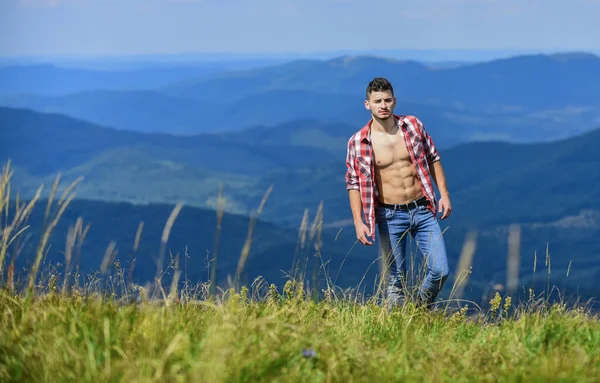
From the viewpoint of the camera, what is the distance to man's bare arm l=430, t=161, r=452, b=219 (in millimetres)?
5816

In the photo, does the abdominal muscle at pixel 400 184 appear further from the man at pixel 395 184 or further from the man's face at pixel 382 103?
the man's face at pixel 382 103

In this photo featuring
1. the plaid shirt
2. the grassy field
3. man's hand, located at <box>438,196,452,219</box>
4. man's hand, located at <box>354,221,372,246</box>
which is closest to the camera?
the grassy field

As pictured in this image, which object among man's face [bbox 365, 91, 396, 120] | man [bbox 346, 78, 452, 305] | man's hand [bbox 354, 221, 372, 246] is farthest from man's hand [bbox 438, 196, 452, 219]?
man's face [bbox 365, 91, 396, 120]

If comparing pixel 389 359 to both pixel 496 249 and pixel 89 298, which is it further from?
pixel 496 249

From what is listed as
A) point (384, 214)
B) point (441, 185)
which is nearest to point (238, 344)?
point (384, 214)

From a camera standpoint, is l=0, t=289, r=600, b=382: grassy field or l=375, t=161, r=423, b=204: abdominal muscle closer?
l=0, t=289, r=600, b=382: grassy field

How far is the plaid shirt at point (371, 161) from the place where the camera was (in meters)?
5.86

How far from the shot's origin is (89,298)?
13.6 ft

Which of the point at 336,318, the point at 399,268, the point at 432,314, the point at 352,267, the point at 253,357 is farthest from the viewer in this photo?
the point at 352,267

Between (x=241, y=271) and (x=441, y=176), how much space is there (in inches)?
93.3

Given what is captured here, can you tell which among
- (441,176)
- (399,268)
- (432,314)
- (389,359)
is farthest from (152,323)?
(441,176)

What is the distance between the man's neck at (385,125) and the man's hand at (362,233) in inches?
28.8

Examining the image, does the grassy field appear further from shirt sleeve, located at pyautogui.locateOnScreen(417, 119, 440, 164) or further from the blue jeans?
shirt sleeve, located at pyautogui.locateOnScreen(417, 119, 440, 164)

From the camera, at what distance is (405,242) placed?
6004 millimetres
